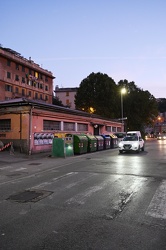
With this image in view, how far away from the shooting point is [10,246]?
11.3 ft

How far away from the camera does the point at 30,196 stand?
6219mm

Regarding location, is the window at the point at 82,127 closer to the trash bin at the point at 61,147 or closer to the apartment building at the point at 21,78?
the trash bin at the point at 61,147

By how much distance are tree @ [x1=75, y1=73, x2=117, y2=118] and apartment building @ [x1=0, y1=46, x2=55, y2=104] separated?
1621 centimetres

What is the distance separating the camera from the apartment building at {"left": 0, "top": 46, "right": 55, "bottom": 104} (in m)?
49.0

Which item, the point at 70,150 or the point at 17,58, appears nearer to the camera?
the point at 70,150

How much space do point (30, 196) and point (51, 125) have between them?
53.6ft

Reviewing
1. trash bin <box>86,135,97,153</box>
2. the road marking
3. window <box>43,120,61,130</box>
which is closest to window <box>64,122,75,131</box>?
window <box>43,120,61,130</box>

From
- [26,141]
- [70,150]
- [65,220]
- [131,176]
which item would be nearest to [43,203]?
[65,220]

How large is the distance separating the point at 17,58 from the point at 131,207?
53.9m

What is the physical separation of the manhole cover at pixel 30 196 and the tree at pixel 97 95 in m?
41.1

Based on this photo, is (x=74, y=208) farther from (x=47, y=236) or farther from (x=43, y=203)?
(x=47, y=236)

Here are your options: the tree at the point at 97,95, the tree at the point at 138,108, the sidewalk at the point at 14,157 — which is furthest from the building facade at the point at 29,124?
the tree at the point at 138,108

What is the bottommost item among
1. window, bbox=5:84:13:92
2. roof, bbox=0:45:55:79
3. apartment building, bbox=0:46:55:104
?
window, bbox=5:84:13:92

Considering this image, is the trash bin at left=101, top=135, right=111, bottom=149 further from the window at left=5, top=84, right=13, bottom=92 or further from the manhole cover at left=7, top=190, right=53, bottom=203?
the window at left=5, top=84, right=13, bottom=92
